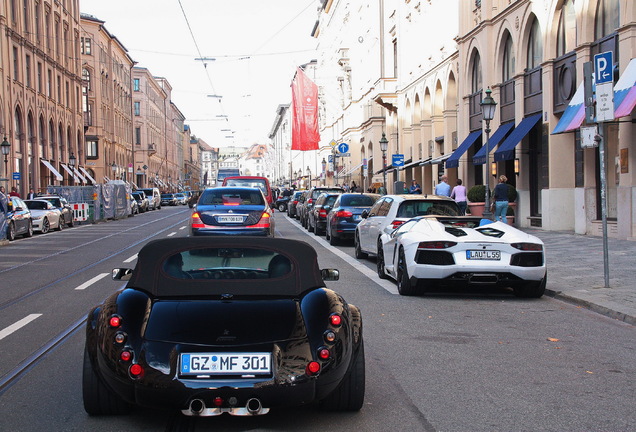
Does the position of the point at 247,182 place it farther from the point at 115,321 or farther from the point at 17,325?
the point at 115,321

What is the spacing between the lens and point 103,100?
2992 inches

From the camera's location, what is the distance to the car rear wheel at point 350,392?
4.83 m

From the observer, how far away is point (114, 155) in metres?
80.9

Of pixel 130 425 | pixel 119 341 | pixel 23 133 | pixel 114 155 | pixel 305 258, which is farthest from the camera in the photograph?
pixel 114 155

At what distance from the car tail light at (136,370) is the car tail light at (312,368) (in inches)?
36.2

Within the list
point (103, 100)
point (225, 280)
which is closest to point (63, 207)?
point (225, 280)

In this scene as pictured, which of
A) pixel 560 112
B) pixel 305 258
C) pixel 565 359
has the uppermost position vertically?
pixel 560 112

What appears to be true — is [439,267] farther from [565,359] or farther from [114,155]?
[114,155]

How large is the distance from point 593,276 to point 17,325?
28.6 ft

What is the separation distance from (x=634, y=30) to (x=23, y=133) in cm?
3837

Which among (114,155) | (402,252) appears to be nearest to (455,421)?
(402,252)

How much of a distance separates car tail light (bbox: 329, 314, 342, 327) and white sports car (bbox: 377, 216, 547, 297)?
5.79 metres

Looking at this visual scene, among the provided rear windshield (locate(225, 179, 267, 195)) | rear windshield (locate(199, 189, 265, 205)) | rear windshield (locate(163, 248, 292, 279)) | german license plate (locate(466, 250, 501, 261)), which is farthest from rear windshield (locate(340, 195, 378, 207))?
rear windshield (locate(163, 248, 292, 279))

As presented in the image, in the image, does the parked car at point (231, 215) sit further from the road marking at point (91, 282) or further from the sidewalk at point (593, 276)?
the sidewalk at point (593, 276)
